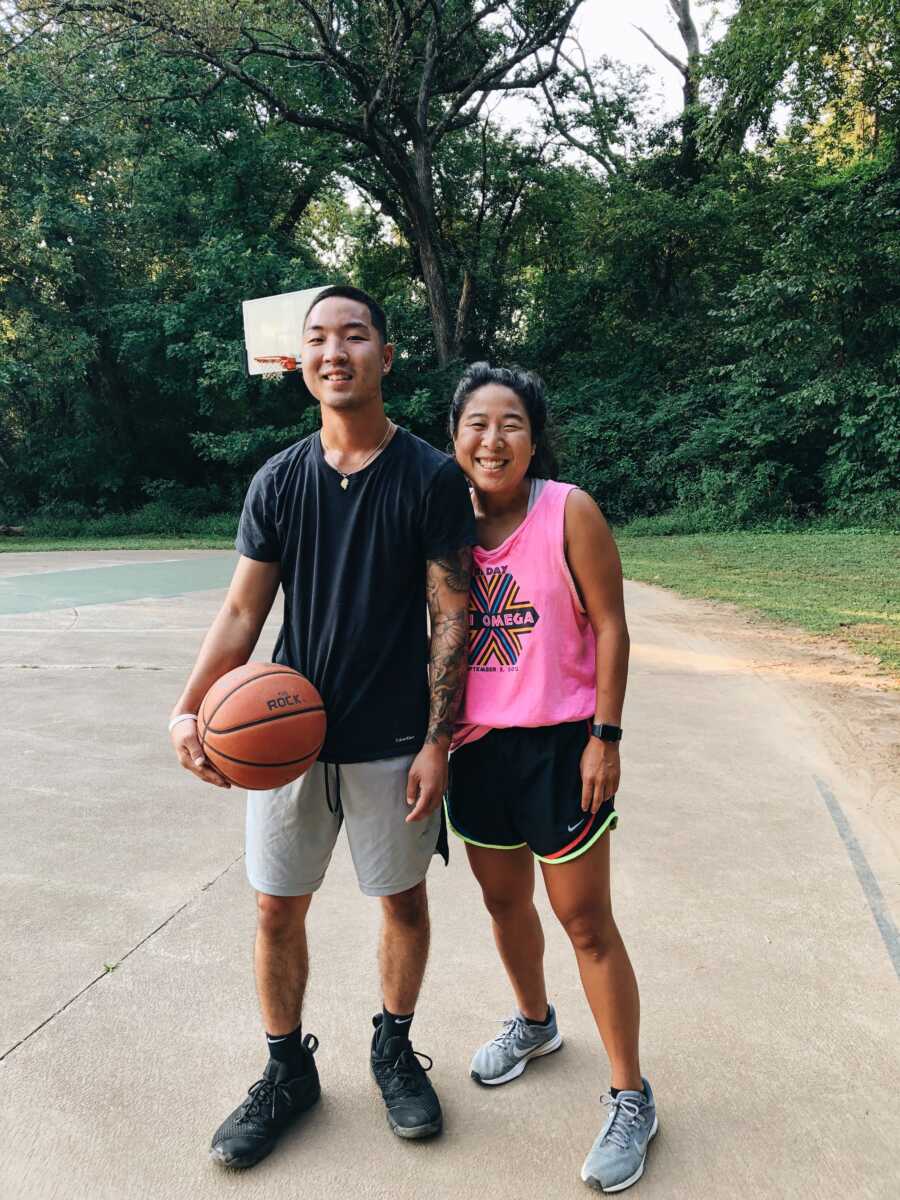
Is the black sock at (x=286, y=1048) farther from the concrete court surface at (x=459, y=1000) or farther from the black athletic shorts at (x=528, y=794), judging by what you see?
the black athletic shorts at (x=528, y=794)

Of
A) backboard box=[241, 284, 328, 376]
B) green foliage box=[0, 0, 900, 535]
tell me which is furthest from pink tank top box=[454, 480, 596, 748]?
backboard box=[241, 284, 328, 376]

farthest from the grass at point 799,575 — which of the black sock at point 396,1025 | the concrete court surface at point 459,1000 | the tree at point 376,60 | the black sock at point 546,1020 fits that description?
the tree at point 376,60

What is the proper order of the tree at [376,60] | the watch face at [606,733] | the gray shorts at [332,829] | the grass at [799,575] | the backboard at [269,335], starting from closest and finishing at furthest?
the watch face at [606,733], the gray shorts at [332,829], the grass at [799,575], the tree at [376,60], the backboard at [269,335]

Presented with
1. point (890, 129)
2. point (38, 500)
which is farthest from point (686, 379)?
point (38, 500)

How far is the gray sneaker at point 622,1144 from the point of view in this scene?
6.37ft

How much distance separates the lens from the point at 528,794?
6.88ft

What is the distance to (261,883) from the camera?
7.15 feet

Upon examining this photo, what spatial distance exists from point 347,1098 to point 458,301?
23.7 m

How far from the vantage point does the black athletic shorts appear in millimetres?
2055

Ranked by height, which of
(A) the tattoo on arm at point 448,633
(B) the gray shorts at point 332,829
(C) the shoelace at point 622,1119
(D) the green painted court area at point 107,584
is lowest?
(D) the green painted court area at point 107,584

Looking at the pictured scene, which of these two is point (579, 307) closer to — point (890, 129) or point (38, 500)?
point (890, 129)

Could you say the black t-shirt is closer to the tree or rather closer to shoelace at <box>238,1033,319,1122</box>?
shoelace at <box>238,1033,319,1122</box>

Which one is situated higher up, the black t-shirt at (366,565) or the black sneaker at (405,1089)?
the black t-shirt at (366,565)

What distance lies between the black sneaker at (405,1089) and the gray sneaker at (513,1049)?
14 centimetres
